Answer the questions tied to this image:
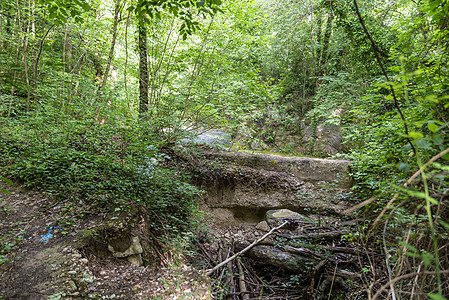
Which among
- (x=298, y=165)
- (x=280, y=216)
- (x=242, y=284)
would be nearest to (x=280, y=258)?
(x=242, y=284)

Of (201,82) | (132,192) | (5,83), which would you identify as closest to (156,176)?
(132,192)

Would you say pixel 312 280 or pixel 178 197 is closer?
pixel 312 280

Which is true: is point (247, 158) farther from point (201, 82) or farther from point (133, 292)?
point (133, 292)

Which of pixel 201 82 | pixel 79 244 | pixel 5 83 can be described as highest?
pixel 201 82

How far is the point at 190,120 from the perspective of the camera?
5320mm

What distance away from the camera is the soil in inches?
80.0

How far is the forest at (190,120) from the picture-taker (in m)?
1.25

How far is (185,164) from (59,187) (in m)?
2.46

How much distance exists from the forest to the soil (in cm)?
6

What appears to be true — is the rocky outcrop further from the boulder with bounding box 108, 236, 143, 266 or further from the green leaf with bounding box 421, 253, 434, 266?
the green leaf with bounding box 421, 253, 434, 266

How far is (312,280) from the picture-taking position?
3.16m

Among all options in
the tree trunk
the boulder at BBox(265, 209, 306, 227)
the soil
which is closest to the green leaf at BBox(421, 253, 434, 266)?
the soil

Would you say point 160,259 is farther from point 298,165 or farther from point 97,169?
point 298,165

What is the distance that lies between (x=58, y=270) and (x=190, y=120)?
3814 millimetres
